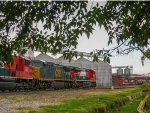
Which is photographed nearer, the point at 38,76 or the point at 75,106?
the point at 75,106

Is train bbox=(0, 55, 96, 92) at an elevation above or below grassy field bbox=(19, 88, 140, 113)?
above

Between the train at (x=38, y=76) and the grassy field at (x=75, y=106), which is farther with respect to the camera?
the train at (x=38, y=76)

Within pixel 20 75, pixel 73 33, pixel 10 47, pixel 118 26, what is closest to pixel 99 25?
pixel 73 33

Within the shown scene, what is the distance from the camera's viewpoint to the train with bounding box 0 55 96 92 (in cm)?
3297

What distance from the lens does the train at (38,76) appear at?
1298 inches

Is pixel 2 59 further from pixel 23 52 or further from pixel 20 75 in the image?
pixel 20 75

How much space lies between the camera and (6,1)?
515 cm

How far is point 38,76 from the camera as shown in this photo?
42.2 metres

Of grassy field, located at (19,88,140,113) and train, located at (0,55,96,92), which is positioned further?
train, located at (0,55,96,92)

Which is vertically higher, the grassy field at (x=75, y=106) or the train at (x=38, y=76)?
the train at (x=38, y=76)

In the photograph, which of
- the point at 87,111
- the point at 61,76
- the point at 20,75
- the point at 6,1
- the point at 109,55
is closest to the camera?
the point at 6,1

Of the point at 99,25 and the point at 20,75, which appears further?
the point at 20,75

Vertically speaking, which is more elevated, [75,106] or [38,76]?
[38,76]

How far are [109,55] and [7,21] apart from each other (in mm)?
2376
